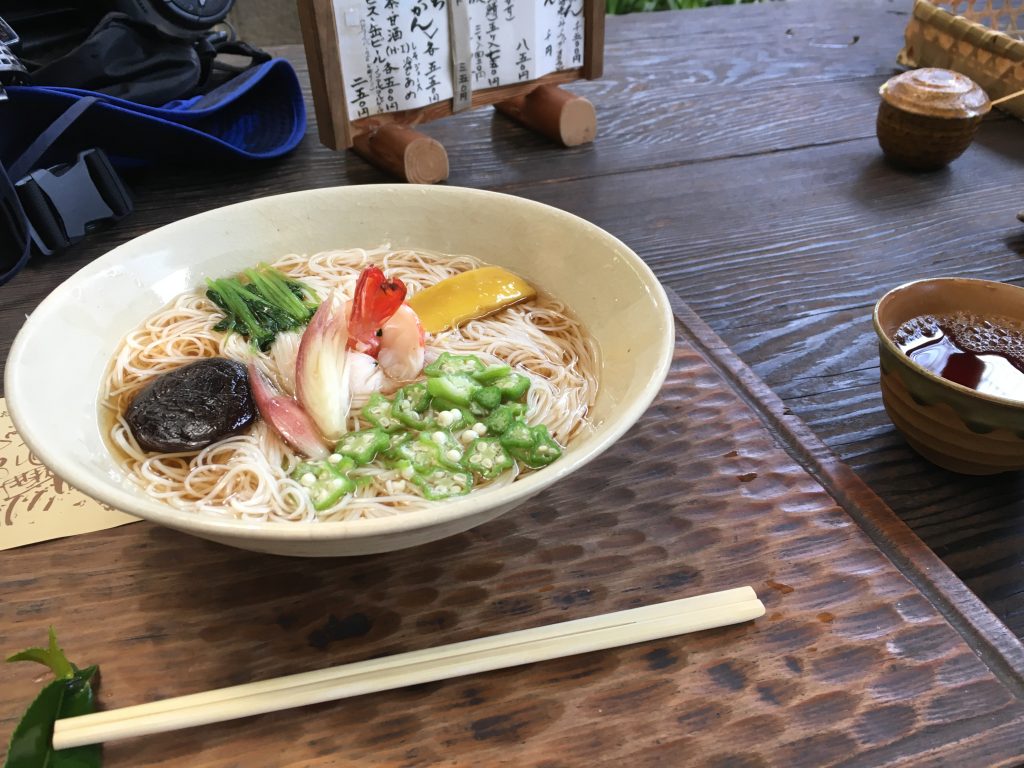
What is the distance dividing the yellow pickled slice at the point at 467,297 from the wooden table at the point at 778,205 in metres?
0.54

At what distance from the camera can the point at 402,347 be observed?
4.04ft

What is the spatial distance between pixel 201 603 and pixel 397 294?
0.52m

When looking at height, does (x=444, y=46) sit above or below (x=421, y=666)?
above

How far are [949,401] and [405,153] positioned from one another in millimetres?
1509

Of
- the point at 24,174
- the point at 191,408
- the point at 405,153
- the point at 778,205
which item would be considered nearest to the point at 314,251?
the point at 191,408

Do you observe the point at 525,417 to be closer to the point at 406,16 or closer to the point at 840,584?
the point at 840,584

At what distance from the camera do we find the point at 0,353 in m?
1.50

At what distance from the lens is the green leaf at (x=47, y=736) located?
2.67ft

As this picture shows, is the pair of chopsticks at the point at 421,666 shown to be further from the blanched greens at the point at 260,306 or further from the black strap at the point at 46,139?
the black strap at the point at 46,139

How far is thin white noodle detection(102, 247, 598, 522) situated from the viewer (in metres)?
1.04

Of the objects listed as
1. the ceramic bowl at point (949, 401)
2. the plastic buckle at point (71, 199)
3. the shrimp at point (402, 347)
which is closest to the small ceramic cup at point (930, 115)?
the ceramic bowl at point (949, 401)

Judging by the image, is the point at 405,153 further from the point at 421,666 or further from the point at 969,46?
the point at 969,46

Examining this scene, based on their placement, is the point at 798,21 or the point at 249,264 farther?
the point at 798,21

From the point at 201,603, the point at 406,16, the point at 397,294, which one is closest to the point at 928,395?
the point at 397,294
